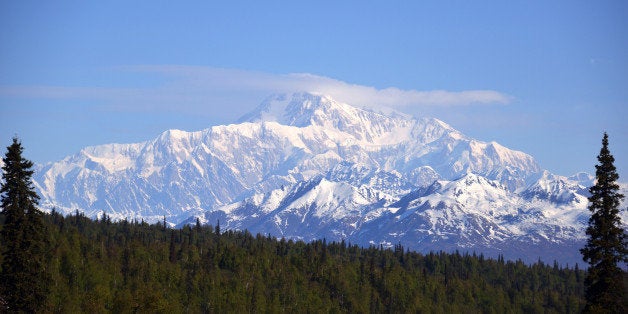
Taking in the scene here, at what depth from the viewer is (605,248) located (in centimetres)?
8444

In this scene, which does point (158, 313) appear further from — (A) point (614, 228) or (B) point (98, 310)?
(A) point (614, 228)

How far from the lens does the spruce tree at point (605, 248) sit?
83875 mm

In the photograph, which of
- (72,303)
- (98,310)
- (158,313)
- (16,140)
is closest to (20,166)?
(16,140)

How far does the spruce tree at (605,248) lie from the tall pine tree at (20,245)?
50.4 metres

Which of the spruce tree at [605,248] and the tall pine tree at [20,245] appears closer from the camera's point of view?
the spruce tree at [605,248]

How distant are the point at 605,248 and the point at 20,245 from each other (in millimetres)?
53620

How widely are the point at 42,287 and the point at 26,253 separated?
168 inches

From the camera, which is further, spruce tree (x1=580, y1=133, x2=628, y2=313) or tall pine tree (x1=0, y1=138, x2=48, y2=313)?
tall pine tree (x1=0, y1=138, x2=48, y2=313)

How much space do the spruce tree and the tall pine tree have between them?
50363mm

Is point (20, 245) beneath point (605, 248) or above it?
beneath

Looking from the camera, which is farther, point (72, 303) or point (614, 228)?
point (72, 303)

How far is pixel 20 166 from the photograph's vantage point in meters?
92.2

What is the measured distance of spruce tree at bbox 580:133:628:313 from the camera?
83.9m

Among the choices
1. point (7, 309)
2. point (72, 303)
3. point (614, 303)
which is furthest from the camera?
point (72, 303)
